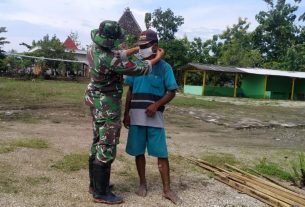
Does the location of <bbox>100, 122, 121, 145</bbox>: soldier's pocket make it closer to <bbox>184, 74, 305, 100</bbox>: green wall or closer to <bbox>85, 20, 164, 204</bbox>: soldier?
<bbox>85, 20, 164, 204</bbox>: soldier

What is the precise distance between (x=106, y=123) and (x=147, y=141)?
0.57m

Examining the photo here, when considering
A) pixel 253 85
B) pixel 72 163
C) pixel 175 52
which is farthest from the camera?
pixel 175 52

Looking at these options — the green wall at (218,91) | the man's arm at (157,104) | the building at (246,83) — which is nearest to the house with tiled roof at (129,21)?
the man's arm at (157,104)

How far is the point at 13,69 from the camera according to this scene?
3294 cm

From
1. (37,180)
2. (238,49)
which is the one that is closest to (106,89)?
(37,180)

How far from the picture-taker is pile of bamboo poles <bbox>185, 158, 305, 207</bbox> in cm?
410

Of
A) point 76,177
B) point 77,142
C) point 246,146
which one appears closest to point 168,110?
point 246,146

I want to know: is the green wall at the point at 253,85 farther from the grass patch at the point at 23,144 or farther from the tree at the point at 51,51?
the grass patch at the point at 23,144

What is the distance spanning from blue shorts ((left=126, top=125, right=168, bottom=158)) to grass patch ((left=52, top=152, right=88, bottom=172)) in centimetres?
109

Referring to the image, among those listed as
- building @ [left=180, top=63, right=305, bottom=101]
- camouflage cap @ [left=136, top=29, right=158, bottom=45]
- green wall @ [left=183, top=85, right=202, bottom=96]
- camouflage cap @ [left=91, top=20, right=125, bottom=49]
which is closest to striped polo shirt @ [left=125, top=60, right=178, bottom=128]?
camouflage cap @ [left=136, top=29, right=158, bottom=45]

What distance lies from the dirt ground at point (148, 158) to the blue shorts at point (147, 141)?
1.53 feet

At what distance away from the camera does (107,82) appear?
154 inches

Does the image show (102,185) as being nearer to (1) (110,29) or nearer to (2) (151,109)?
(2) (151,109)

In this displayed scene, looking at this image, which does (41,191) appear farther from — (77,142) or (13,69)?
(13,69)
